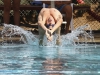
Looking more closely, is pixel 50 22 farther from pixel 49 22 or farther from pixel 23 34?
pixel 23 34

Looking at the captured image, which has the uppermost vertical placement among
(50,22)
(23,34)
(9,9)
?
(9,9)

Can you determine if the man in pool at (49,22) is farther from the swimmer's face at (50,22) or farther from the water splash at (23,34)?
the water splash at (23,34)

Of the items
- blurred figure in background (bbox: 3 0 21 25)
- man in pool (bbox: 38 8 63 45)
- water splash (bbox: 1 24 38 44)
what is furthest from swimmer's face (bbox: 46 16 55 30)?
blurred figure in background (bbox: 3 0 21 25)

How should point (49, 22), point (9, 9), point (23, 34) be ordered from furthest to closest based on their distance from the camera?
point (9, 9) < point (23, 34) < point (49, 22)

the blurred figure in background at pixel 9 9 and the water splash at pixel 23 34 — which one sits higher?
the blurred figure in background at pixel 9 9

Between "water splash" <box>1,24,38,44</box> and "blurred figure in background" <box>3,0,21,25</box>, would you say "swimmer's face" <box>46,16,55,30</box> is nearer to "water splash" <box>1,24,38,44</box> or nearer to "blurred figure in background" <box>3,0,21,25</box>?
"water splash" <box>1,24,38,44</box>

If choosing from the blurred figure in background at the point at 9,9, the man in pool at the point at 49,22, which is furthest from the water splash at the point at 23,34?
the man in pool at the point at 49,22

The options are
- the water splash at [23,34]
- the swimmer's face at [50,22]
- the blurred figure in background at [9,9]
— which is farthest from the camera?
the blurred figure in background at [9,9]

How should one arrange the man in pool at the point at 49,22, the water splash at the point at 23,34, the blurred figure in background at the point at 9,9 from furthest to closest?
the blurred figure in background at the point at 9,9 < the water splash at the point at 23,34 < the man in pool at the point at 49,22

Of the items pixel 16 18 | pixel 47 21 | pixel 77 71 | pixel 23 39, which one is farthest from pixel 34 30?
Result: pixel 77 71

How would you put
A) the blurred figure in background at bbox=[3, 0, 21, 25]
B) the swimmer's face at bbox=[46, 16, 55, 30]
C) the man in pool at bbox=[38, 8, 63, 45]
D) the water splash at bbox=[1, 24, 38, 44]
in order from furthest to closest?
the blurred figure in background at bbox=[3, 0, 21, 25] → the water splash at bbox=[1, 24, 38, 44] → the swimmer's face at bbox=[46, 16, 55, 30] → the man in pool at bbox=[38, 8, 63, 45]

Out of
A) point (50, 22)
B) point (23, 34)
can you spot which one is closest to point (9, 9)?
point (23, 34)

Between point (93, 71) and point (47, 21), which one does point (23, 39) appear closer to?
point (47, 21)

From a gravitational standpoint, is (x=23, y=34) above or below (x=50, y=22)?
below
